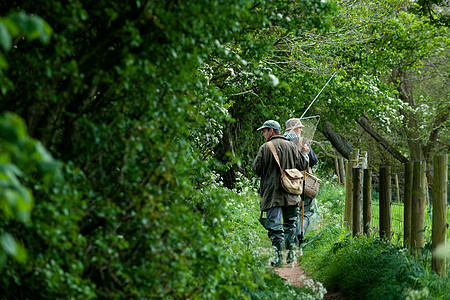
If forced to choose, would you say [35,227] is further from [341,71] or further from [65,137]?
[341,71]

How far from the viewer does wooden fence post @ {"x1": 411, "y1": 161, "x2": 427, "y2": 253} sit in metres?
6.52

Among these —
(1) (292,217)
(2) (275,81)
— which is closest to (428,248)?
(1) (292,217)

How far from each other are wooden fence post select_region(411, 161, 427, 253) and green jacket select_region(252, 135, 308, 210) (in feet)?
7.21

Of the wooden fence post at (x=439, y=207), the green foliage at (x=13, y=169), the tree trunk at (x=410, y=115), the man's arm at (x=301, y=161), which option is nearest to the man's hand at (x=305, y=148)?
the man's arm at (x=301, y=161)

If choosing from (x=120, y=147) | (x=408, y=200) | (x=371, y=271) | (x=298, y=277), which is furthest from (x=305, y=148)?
(x=120, y=147)

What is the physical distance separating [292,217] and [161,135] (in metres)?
5.35

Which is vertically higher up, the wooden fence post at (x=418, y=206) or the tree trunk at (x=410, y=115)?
the tree trunk at (x=410, y=115)

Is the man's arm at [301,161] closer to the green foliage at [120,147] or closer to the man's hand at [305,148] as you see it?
the man's hand at [305,148]

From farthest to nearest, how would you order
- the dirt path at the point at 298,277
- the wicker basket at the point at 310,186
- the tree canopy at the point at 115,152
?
1. the wicker basket at the point at 310,186
2. the dirt path at the point at 298,277
3. the tree canopy at the point at 115,152

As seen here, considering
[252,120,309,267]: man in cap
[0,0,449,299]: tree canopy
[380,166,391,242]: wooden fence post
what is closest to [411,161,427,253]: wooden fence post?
[380,166,391,242]: wooden fence post

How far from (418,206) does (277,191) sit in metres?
2.35

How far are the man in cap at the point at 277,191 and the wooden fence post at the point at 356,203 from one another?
42.4 inches

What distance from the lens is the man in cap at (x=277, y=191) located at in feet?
27.1

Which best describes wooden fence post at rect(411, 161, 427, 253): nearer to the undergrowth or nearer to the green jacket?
the undergrowth
